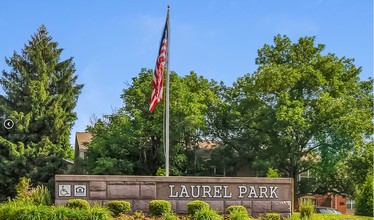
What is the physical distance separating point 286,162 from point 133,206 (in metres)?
20.9

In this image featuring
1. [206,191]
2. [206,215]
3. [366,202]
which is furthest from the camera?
[366,202]

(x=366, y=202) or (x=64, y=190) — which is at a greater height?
(x=64, y=190)

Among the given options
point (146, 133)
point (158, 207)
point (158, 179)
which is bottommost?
point (158, 207)

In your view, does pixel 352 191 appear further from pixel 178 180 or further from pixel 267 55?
pixel 178 180

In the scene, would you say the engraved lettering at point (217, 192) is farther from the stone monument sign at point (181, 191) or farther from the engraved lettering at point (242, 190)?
the engraved lettering at point (242, 190)

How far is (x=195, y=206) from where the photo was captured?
61.4 ft

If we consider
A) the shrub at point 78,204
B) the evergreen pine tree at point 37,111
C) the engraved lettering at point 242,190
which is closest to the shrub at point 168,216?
the shrub at point 78,204

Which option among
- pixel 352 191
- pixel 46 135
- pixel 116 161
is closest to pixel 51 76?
pixel 46 135

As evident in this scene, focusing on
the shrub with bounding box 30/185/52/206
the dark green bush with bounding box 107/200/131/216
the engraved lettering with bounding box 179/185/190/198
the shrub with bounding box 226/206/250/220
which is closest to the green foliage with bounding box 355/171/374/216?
the shrub with bounding box 226/206/250/220

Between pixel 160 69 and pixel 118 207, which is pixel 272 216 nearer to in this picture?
pixel 118 207

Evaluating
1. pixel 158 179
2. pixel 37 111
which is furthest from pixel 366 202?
pixel 37 111

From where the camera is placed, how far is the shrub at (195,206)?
18688 millimetres

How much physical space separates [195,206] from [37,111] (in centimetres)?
2296

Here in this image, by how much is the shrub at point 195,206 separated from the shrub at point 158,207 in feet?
2.12
